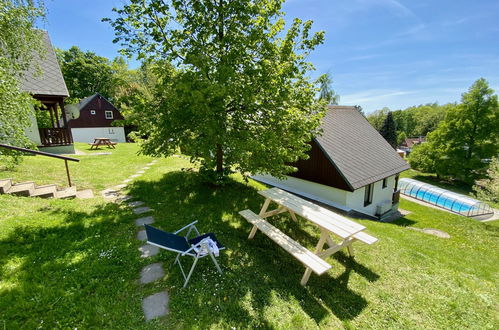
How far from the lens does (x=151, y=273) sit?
371 centimetres

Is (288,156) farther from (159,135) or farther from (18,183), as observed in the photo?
(18,183)

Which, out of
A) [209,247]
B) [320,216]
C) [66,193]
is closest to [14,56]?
[66,193]

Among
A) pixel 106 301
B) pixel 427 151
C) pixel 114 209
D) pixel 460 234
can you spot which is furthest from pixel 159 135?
pixel 427 151

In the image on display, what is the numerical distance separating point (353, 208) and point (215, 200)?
8.84m

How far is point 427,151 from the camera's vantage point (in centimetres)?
2711

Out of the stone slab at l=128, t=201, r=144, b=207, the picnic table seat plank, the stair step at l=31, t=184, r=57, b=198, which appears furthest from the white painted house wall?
the stair step at l=31, t=184, r=57, b=198

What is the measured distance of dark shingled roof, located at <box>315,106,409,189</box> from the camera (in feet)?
39.6

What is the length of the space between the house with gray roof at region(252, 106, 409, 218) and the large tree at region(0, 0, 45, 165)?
441 inches

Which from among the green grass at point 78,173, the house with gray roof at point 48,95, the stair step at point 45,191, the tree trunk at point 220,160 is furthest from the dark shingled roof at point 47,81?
the tree trunk at point 220,160

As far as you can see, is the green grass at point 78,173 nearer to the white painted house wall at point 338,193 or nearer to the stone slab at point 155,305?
the stone slab at point 155,305

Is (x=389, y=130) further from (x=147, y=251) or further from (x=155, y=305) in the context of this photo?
(x=155, y=305)

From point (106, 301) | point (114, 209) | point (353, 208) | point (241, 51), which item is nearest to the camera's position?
point (106, 301)

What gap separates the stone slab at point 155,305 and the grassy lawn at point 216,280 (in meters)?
0.08

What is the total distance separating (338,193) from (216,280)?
9.92m
